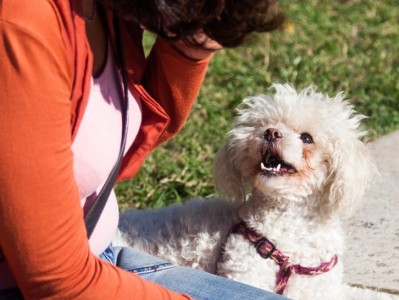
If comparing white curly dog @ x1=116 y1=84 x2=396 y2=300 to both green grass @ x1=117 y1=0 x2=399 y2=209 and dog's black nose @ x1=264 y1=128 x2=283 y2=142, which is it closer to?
dog's black nose @ x1=264 y1=128 x2=283 y2=142

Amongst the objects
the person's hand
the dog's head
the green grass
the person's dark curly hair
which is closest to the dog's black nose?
the dog's head

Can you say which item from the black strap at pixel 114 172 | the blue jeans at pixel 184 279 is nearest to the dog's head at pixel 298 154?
the blue jeans at pixel 184 279

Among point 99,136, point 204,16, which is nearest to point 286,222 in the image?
point 99,136

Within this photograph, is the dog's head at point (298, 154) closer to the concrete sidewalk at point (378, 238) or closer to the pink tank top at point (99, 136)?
the concrete sidewalk at point (378, 238)

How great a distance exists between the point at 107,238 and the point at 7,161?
0.67m

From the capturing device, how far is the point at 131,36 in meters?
2.23

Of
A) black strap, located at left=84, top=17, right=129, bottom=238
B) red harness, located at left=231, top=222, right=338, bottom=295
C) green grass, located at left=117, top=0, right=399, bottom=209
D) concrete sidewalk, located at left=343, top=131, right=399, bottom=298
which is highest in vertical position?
black strap, located at left=84, top=17, right=129, bottom=238

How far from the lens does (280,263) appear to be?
2912mm

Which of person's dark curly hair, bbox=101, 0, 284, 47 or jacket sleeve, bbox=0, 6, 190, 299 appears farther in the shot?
person's dark curly hair, bbox=101, 0, 284, 47

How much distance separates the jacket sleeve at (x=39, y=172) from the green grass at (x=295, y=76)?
2111mm

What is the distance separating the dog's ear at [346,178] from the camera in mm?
2891

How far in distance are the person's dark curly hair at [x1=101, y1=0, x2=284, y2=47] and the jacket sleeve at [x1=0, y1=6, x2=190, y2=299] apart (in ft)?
0.64

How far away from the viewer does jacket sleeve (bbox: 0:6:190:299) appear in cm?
164

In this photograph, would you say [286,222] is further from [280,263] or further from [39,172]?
[39,172]
